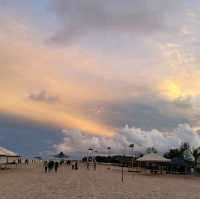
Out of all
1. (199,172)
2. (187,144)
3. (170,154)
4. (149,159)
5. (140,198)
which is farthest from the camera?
(187,144)

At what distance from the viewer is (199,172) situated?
5341cm

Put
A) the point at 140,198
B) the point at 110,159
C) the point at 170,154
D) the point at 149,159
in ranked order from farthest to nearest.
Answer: the point at 110,159, the point at 170,154, the point at 149,159, the point at 140,198

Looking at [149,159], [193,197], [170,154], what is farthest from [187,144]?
[193,197]

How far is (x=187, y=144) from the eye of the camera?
119062mm

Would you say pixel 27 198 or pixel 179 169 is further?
pixel 179 169

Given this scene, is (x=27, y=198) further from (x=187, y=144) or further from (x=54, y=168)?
(x=187, y=144)

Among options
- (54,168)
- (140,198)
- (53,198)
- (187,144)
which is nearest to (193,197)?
(140,198)

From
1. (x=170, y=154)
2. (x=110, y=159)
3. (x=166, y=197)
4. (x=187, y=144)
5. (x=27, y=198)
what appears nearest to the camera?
(x=27, y=198)

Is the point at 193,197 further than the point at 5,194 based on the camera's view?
Yes

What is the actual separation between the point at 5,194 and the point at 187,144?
345 feet

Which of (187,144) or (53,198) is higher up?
(187,144)

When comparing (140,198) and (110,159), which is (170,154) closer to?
(110,159)

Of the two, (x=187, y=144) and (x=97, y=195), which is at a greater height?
(x=187, y=144)

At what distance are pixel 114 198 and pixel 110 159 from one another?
137743 mm
